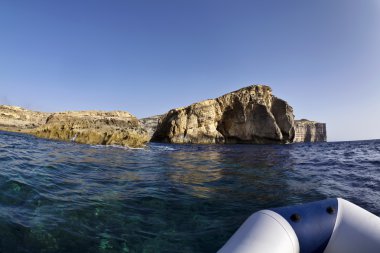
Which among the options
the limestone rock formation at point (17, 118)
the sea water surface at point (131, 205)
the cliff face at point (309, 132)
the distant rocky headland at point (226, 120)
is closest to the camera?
the sea water surface at point (131, 205)

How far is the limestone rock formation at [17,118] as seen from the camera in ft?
214

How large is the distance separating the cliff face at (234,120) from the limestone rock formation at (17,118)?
37.4m

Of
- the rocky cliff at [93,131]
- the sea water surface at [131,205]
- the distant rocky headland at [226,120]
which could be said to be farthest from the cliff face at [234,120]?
the sea water surface at [131,205]

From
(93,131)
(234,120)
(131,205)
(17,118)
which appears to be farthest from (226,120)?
(131,205)

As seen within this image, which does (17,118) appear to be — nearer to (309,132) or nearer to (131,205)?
(131,205)

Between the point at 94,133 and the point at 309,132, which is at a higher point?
the point at 309,132

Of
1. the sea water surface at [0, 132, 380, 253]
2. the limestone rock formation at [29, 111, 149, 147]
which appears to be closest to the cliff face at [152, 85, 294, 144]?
the limestone rock formation at [29, 111, 149, 147]

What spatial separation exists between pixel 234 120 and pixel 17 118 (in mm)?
64045

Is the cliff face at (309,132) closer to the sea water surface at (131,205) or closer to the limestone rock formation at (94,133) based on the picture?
the limestone rock formation at (94,133)

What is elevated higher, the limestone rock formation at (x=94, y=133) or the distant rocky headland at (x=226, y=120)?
the distant rocky headland at (x=226, y=120)

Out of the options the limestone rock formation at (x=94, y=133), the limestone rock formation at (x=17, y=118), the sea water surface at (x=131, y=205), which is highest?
the limestone rock formation at (x=17, y=118)

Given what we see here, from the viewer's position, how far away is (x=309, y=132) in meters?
124

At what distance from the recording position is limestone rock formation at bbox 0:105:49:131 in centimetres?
6531

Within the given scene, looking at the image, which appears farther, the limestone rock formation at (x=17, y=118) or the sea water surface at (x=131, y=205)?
the limestone rock formation at (x=17, y=118)
